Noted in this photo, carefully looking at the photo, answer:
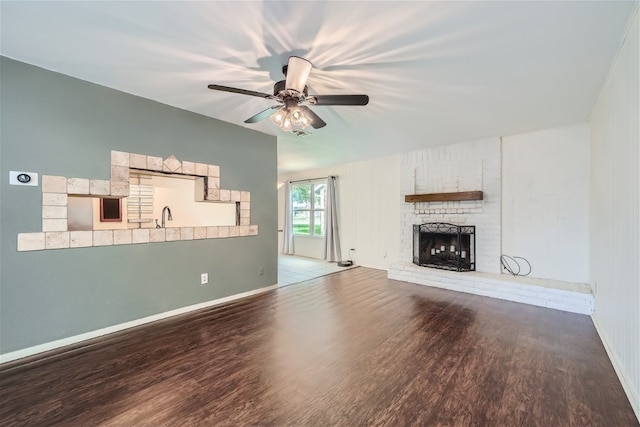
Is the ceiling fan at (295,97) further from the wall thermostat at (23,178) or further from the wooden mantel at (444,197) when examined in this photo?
the wooden mantel at (444,197)

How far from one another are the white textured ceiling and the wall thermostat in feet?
3.05

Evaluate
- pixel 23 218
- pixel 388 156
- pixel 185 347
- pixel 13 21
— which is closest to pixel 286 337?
pixel 185 347

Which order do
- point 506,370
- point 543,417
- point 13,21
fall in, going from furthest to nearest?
Answer: 1. point 506,370
2. point 13,21
3. point 543,417

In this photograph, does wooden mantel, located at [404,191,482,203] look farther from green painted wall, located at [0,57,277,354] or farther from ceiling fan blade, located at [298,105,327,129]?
green painted wall, located at [0,57,277,354]

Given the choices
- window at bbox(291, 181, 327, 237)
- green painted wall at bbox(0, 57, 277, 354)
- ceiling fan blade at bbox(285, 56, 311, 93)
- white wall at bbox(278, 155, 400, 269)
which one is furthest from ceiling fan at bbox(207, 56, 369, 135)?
window at bbox(291, 181, 327, 237)

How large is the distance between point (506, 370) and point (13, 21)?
166 inches

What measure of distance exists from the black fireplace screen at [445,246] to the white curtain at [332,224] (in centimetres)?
199

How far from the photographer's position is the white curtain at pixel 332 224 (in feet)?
21.5

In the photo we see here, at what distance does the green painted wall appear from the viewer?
7.32 feet

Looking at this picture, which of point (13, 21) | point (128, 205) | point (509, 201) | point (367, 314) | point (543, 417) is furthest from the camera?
point (509, 201)

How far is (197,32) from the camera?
1813mm

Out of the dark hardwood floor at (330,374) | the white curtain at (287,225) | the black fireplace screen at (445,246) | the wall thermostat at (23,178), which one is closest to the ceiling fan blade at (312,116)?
the dark hardwood floor at (330,374)

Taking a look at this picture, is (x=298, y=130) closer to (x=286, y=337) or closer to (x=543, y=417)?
(x=286, y=337)

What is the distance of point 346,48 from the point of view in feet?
6.42
